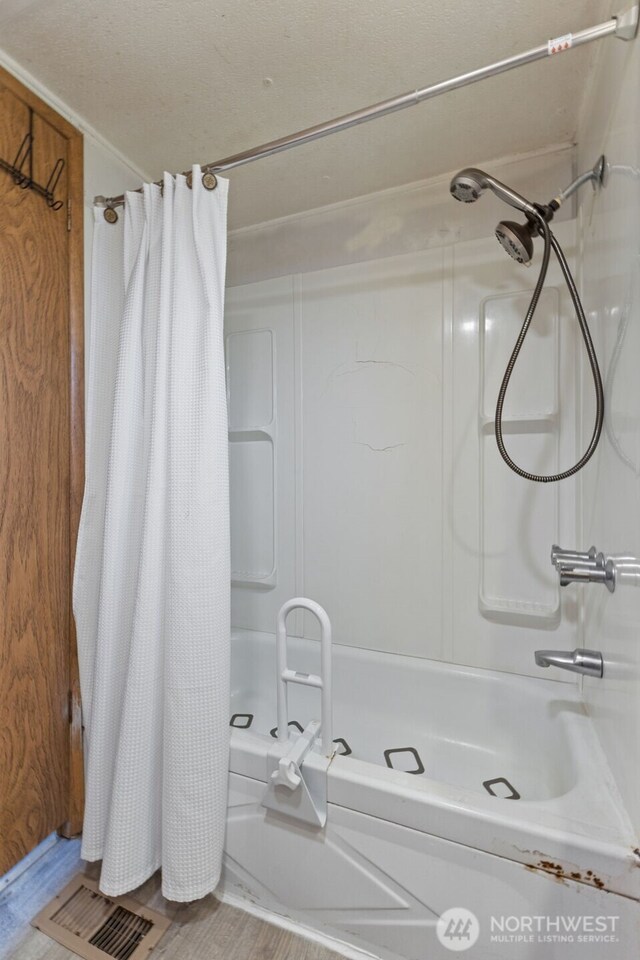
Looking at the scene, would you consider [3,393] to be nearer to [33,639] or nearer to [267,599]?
[33,639]

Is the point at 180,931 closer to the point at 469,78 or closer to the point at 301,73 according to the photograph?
the point at 469,78

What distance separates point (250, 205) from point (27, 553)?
1.62m

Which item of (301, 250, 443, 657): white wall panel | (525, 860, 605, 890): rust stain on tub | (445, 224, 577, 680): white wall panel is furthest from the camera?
(301, 250, 443, 657): white wall panel

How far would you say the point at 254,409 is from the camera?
76.8 inches

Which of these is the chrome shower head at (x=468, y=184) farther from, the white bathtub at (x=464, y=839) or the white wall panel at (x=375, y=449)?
the white bathtub at (x=464, y=839)

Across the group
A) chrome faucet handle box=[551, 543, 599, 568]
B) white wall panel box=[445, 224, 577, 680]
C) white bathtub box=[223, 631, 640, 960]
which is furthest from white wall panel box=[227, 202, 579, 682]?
chrome faucet handle box=[551, 543, 599, 568]

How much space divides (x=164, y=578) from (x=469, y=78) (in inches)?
56.0

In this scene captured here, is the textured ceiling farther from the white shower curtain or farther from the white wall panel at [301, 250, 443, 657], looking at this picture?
the white wall panel at [301, 250, 443, 657]

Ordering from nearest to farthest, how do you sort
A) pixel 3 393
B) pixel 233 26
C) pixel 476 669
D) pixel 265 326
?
1. pixel 233 26
2. pixel 3 393
3. pixel 476 669
4. pixel 265 326

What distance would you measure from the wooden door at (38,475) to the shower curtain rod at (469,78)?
524 mm

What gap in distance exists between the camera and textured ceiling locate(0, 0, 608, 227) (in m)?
1.01

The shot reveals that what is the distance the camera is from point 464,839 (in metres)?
0.92

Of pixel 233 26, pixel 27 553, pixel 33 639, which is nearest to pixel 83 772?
pixel 33 639

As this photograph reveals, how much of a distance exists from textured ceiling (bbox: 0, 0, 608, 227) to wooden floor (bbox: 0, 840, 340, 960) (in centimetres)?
235
